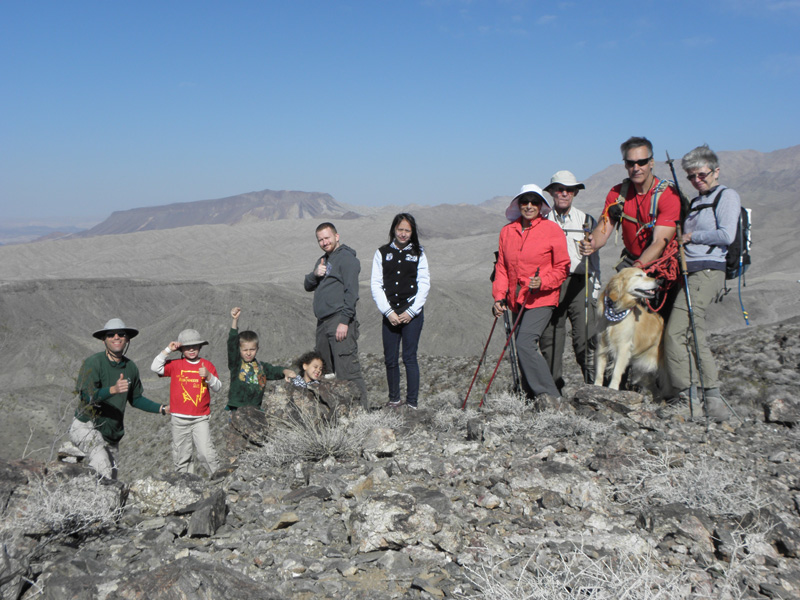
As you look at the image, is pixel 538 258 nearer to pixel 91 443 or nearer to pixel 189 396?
pixel 189 396

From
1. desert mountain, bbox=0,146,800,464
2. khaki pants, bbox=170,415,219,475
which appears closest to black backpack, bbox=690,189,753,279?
desert mountain, bbox=0,146,800,464

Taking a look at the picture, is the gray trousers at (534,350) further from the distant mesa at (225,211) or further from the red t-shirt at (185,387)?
the distant mesa at (225,211)

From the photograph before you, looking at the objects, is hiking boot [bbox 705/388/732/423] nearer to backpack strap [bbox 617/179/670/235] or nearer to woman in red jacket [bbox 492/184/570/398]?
woman in red jacket [bbox 492/184/570/398]

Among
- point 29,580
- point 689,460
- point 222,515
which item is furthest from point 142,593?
point 689,460

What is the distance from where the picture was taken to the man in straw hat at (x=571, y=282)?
17.4ft

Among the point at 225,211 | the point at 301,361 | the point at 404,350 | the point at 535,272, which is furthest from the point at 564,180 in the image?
the point at 225,211

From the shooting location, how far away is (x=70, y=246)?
59.6m

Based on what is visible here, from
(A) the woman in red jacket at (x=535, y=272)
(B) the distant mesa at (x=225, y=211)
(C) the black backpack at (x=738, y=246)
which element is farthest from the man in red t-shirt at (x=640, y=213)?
(B) the distant mesa at (x=225, y=211)

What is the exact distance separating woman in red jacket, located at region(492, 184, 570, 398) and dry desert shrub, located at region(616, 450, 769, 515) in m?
1.47

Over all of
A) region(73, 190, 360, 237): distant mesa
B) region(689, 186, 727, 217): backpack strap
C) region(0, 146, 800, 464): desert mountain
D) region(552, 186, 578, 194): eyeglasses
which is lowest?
region(0, 146, 800, 464): desert mountain

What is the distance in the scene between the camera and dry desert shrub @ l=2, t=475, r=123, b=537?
2.81m

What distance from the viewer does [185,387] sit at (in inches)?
193

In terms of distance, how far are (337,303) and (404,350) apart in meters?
0.71

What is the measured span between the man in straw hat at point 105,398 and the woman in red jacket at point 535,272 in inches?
112
